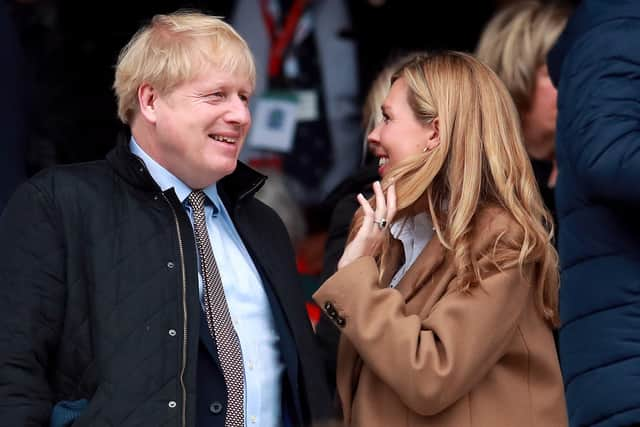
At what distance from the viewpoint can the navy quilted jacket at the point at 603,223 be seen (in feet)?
9.68

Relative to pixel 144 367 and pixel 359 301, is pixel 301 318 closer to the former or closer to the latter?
pixel 359 301

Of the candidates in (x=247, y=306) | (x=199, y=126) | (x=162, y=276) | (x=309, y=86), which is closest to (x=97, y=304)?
(x=162, y=276)

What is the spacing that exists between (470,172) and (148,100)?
85 cm

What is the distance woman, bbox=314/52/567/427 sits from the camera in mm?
3291

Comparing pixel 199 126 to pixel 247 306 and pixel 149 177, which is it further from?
pixel 247 306

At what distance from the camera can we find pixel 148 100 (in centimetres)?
343

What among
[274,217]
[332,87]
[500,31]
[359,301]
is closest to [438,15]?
[332,87]

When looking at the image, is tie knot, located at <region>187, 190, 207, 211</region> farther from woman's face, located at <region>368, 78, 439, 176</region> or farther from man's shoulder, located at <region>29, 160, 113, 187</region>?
woman's face, located at <region>368, 78, 439, 176</region>

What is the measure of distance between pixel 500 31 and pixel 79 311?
2.39m

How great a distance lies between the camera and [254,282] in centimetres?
348

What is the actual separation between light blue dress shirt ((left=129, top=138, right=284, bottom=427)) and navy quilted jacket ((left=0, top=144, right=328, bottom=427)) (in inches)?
4.9

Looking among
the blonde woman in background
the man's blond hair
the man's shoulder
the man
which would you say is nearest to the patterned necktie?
the man

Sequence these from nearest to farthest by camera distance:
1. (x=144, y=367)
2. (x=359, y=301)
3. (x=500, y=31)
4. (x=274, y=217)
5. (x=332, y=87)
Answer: (x=144, y=367) → (x=359, y=301) → (x=274, y=217) → (x=500, y=31) → (x=332, y=87)

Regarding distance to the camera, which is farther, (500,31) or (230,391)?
(500,31)
